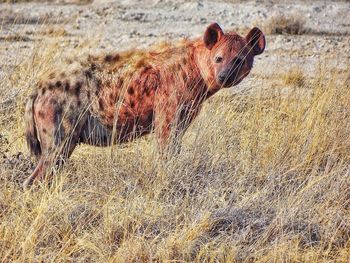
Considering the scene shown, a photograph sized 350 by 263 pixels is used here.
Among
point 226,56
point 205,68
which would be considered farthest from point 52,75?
point 226,56

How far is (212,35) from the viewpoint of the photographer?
6680 millimetres

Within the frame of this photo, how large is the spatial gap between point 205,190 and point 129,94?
2.77ft

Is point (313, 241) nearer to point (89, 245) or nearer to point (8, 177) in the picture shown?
point (89, 245)

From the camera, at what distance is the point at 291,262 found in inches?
216

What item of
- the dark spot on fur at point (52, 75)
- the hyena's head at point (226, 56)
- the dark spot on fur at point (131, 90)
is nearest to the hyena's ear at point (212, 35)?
the hyena's head at point (226, 56)

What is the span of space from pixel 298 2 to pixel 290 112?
13310 millimetres

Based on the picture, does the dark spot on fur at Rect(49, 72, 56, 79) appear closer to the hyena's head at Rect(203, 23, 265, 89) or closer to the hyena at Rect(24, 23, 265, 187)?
the hyena at Rect(24, 23, 265, 187)

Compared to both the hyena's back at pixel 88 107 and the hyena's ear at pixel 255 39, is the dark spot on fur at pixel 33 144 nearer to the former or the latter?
the hyena's back at pixel 88 107

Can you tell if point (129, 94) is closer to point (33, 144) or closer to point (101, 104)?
point (101, 104)

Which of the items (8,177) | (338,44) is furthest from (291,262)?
(338,44)

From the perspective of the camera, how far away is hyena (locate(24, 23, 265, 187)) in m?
6.30

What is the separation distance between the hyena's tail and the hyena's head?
124 cm

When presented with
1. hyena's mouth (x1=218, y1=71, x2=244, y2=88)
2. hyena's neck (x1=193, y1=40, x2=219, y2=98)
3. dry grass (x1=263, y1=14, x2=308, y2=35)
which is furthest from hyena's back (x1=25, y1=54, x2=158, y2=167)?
dry grass (x1=263, y1=14, x2=308, y2=35)

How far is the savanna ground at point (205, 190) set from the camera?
5.50 m
